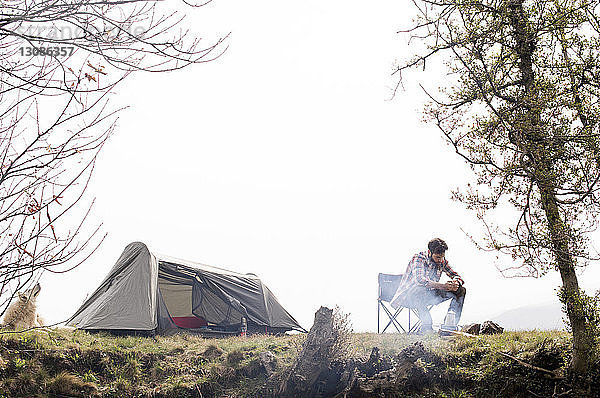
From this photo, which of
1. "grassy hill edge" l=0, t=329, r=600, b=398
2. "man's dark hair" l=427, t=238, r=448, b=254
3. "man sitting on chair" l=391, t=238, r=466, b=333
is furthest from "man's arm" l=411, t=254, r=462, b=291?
"grassy hill edge" l=0, t=329, r=600, b=398

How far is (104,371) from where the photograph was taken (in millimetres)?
6805

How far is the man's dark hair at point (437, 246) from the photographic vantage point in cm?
710

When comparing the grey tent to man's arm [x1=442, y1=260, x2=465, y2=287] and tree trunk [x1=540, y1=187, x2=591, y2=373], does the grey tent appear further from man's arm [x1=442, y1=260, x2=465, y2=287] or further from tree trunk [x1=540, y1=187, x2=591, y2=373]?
tree trunk [x1=540, y1=187, x2=591, y2=373]

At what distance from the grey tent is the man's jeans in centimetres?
424

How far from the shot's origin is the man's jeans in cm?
679

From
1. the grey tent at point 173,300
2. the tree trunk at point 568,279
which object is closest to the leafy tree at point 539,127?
the tree trunk at point 568,279

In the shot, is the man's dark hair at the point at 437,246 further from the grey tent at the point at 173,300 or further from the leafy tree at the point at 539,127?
the grey tent at the point at 173,300

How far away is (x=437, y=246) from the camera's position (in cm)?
710

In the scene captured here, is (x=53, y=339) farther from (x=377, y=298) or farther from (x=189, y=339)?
(x=377, y=298)

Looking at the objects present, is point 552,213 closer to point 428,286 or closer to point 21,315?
point 428,286

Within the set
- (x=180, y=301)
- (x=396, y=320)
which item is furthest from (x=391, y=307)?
(x=180, y=301)

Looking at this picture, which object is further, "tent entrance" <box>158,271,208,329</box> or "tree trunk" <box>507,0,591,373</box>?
"tent entrance" <box>158,271,208,329</box>

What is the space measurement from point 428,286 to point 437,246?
64 centimetres

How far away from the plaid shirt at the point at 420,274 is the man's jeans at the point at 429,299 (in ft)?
0.27
